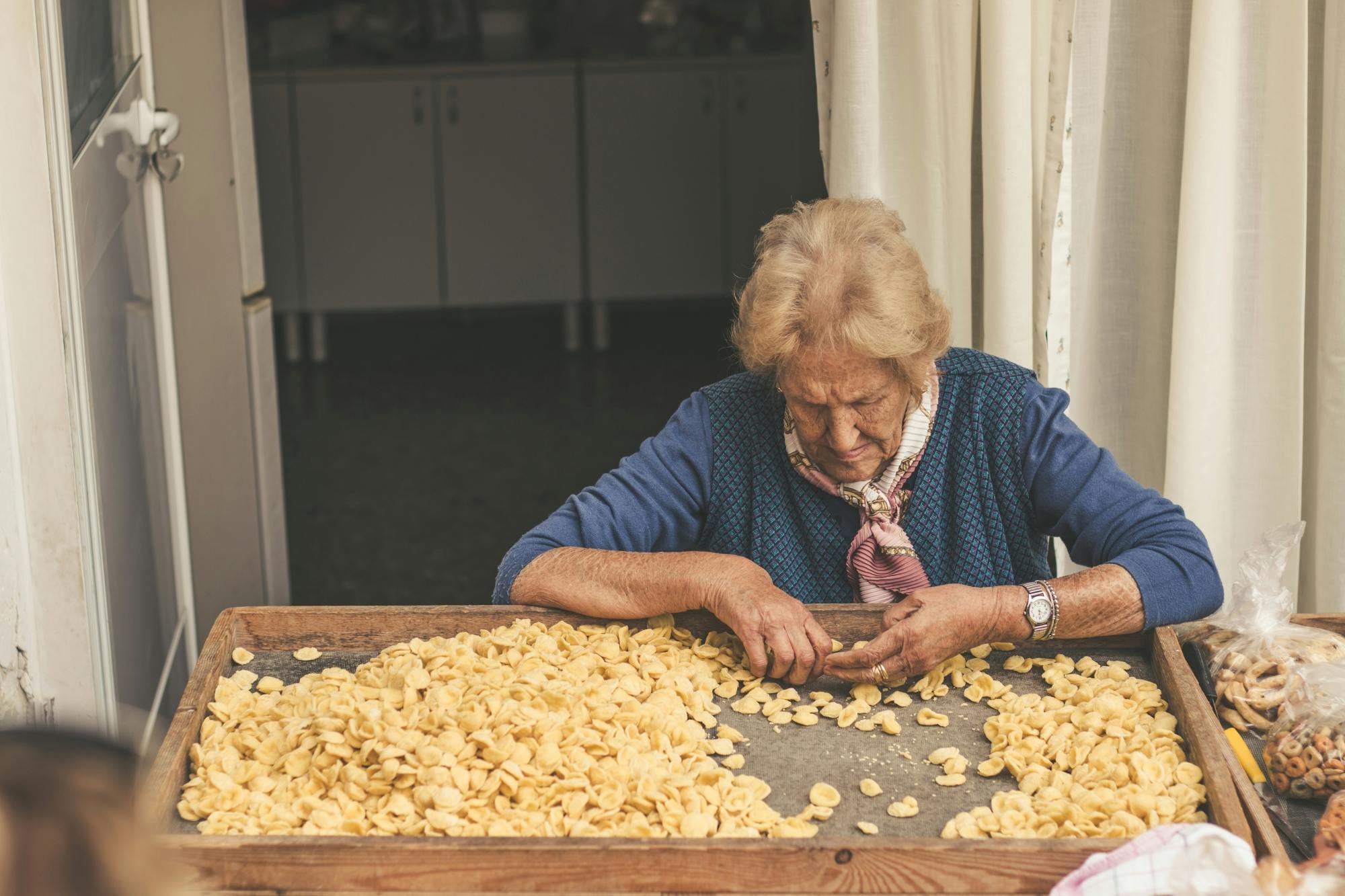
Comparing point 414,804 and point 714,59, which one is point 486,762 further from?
point 714,59

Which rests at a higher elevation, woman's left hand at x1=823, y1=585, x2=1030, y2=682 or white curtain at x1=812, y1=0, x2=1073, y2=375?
white curtain at x1=812, y1=0, x2=1073, y2=375

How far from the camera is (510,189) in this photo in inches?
229

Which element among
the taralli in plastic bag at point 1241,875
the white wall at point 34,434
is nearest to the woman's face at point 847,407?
the taralli in plastic bag at point 1241,875

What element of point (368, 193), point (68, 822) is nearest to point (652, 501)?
point (68, 822)

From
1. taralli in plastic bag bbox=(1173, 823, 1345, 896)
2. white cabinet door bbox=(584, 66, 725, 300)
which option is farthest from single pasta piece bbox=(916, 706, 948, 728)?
white cabinet door bbox=(584, 66, 725, 300)

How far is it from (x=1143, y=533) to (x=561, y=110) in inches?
175

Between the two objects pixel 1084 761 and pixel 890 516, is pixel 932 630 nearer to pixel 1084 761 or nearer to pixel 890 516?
pixel 1084 761

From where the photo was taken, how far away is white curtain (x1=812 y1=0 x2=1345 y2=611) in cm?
222

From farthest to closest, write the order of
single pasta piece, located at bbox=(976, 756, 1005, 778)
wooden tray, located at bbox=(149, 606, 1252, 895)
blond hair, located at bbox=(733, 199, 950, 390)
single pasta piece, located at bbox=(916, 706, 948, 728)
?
1. blond hair, located at bbox=(733, 199, 950, 390)
2. single pasta piece, located at bbox=(916, 706, 948, 728)
3. single pasta piece, located at bbox=(976, 756, 1005, 778)
4. wooden tray, located at bbox=(149, 606, 1252, 895)

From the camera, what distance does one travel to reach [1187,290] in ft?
7.39

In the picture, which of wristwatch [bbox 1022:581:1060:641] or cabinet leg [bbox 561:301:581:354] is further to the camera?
cabinet leg [bbox 561:301:581:354]

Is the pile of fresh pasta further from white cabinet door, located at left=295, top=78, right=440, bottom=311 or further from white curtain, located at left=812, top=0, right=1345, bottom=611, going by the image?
white cabinet door, located at left=295, top=78, right=440, bottom=311

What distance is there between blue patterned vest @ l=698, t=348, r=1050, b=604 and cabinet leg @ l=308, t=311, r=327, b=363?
170 inches

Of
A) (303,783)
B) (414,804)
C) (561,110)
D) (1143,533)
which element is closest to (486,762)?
(414,804)
